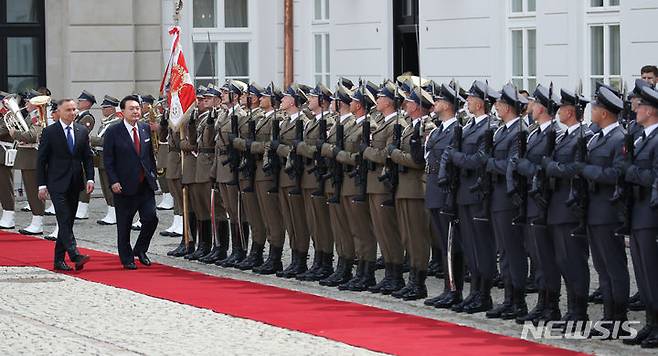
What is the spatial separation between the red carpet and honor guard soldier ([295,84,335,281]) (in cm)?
73

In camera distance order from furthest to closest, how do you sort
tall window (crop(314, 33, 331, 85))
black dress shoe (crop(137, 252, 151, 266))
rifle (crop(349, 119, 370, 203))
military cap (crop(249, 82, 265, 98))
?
1. tall window (crop(314, 33, 331, 85))
2. black dress shoe (crop(137, 252, 151, 266))
3. military cap (crop(249, 82, 265, 98))
4. rifle (crop(349, 119, 370, 203))

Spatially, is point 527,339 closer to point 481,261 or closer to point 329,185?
point 481,261

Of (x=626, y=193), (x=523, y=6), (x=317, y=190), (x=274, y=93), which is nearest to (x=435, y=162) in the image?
(x=317, y=190)

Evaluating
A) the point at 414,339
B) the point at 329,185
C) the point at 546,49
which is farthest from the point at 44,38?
the point at 414,339

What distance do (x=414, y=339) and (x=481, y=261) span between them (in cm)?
177

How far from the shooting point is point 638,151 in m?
12.3

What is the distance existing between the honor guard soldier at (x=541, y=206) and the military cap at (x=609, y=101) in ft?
1.82

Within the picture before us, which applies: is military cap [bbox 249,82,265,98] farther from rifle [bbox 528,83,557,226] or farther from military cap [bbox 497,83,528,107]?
rifle [bbox 528,83,557,226]

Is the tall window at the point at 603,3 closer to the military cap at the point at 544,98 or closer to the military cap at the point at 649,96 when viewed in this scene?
the military cap at the point at 544,98

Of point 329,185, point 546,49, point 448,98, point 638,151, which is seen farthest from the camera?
point 546,49

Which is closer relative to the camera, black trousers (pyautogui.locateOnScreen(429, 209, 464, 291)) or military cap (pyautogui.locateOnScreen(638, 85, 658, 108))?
military cap (pyautogui.locateOnScreen(638, 85, 658, 108))

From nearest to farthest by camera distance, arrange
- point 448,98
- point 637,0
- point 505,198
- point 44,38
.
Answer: point 505,198 < point 448,98 < point 637,0 < point 44,38

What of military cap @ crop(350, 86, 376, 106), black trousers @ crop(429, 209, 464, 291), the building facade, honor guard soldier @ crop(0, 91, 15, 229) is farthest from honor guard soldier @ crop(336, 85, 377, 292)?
honor guard soldier @ crop(0, 91, 15, 229)

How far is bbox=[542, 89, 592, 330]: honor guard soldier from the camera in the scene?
13.1 metres
